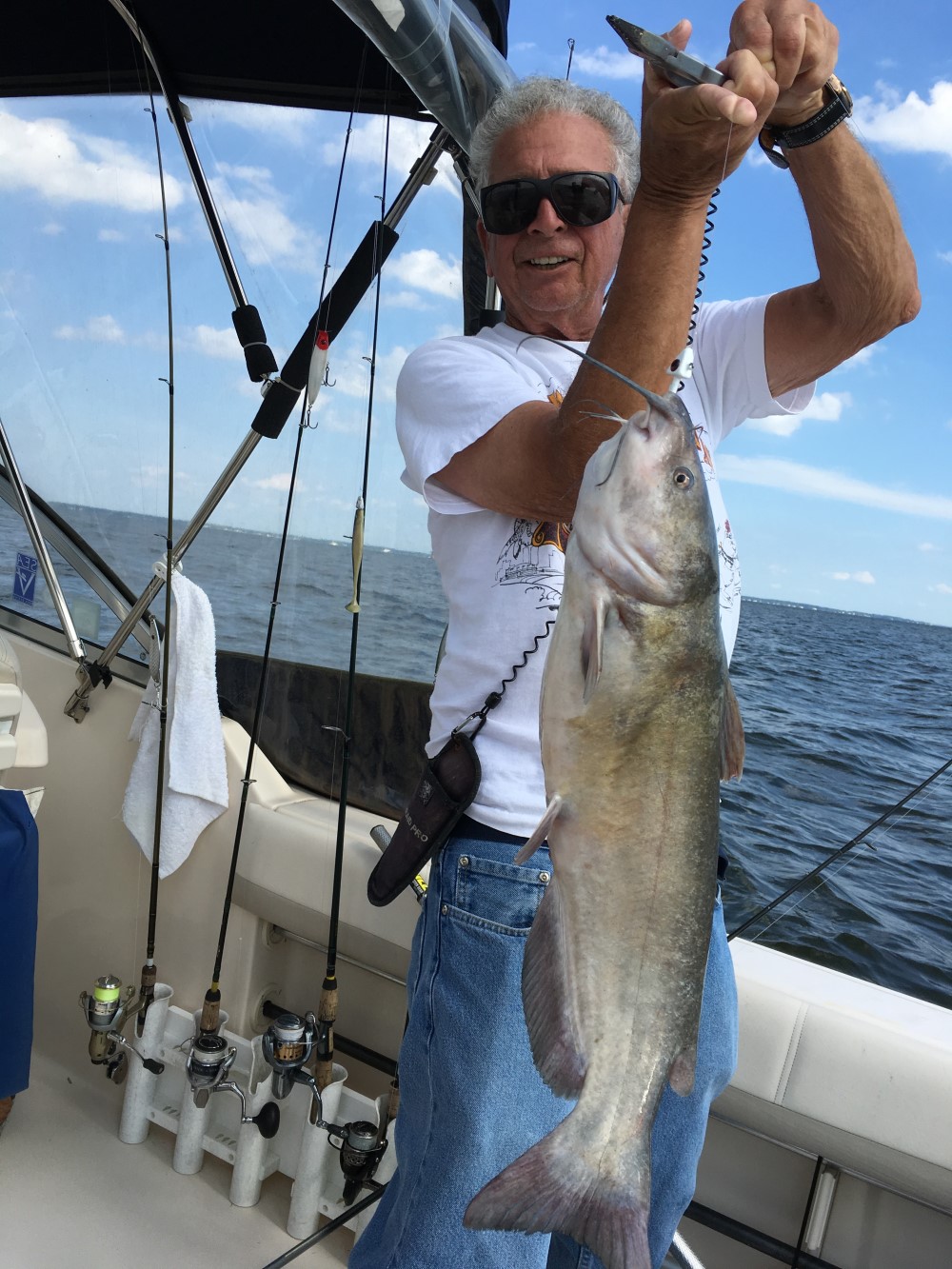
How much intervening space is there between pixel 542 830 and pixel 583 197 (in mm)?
1030

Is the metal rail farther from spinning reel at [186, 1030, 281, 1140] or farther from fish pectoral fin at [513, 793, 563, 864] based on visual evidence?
fish pectoral fin at [513, 793, 563, 864]

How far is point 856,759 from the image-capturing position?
1095 centimetres

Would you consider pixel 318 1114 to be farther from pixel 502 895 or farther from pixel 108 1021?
pixel 502 895

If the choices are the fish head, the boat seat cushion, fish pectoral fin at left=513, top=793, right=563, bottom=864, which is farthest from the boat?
the fish head

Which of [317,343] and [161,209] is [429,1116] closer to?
[317,343]

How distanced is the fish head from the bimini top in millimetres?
1854

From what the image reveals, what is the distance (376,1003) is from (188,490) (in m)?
1.89

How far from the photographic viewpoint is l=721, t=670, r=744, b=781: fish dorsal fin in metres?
1.15

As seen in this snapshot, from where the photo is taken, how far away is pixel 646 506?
106 cm

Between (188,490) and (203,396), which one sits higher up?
(203,396)

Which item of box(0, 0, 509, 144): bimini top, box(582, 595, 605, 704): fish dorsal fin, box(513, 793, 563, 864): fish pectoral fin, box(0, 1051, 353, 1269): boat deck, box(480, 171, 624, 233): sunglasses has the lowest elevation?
box(0, 1051, 353, 1269): boat deck

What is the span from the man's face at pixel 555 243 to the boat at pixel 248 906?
0.86 m

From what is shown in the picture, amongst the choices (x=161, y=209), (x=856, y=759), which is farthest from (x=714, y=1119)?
(x=856, y=759)

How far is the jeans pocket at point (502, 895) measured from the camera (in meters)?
1.44
